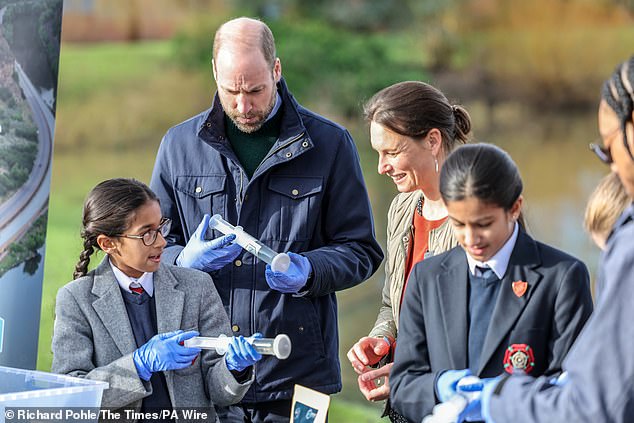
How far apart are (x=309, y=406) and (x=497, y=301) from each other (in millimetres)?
623

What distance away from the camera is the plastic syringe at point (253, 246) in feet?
8.93

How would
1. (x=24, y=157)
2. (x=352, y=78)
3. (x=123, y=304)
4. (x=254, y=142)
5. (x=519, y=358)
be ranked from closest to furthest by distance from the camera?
(x=519, y=358) → (x=123, y=304) → (x=254, y=142) → (x=24, y=157) → (x=352, y=78)

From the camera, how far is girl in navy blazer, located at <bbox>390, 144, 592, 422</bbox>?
217cm

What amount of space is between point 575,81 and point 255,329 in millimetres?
4818

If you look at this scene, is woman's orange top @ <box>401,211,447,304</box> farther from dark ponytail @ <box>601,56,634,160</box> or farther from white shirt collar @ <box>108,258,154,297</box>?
dark ponytail @ <box>601,56,634,160</box>

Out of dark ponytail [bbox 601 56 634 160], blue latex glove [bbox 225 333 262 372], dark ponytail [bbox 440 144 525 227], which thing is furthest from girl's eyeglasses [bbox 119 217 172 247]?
dark ponytail [bbox 601 56 634 160]

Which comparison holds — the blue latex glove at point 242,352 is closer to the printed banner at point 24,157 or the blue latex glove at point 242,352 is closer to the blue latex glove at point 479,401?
the blue latex glove at point 479,401

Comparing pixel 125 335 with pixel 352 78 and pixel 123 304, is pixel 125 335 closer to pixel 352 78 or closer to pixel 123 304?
pixel 123 304

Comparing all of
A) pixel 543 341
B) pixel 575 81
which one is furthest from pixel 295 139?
pixel 575 81

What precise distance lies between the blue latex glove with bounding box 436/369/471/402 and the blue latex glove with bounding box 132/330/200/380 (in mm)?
752

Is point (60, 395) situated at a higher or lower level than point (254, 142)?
lower

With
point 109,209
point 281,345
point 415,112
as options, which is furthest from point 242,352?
point 415,112

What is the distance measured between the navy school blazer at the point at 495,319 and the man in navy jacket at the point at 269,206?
64 cm

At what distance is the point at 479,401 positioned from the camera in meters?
2.04
